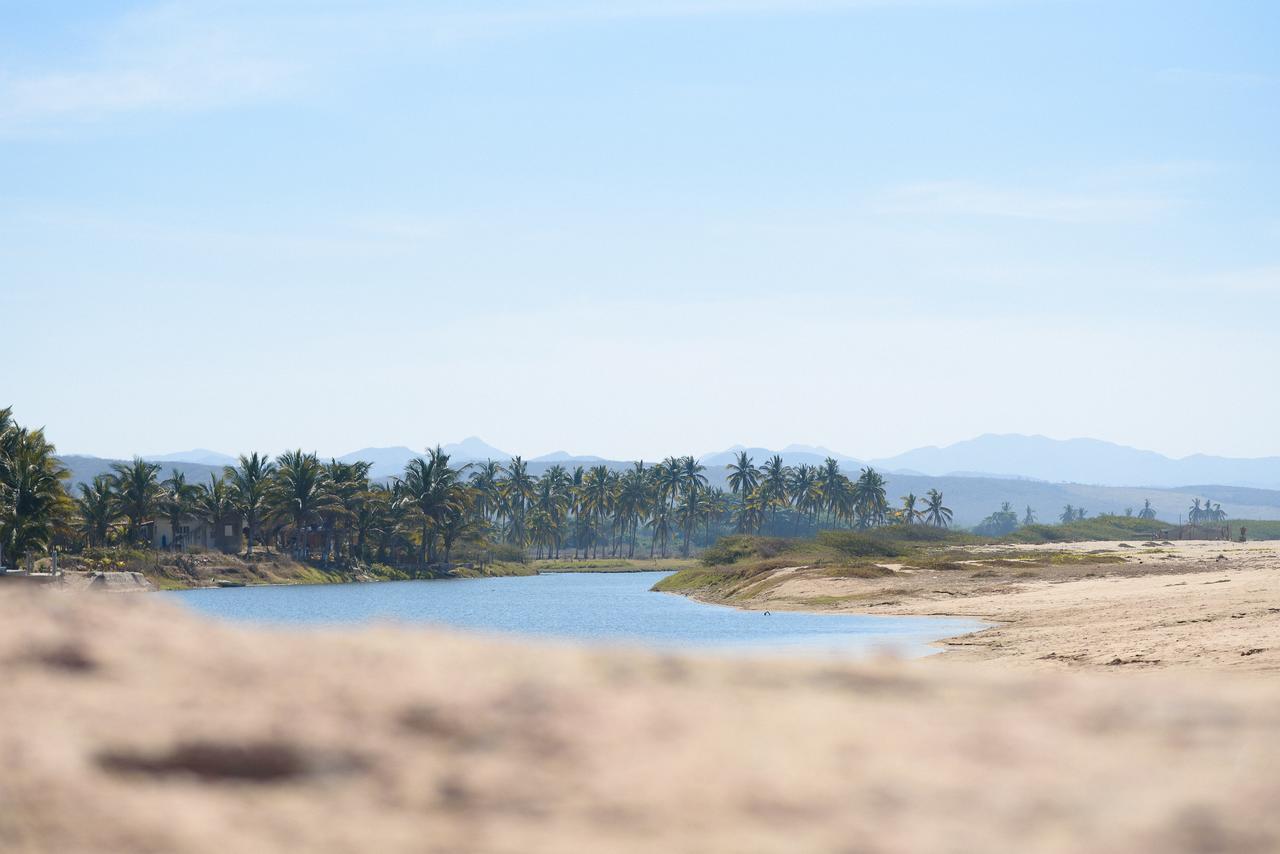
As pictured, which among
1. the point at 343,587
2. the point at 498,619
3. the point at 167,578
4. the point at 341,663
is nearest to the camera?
the point at 341,663

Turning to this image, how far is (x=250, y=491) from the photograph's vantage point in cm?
9688

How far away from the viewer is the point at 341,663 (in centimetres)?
563

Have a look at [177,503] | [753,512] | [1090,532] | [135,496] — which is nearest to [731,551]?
[177,503]

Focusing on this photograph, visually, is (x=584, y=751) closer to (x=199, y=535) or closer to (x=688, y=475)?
(x=199, y=535)

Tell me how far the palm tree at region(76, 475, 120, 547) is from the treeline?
0.31 feet

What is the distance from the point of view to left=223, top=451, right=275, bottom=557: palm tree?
9669 cm

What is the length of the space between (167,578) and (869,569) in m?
48.8

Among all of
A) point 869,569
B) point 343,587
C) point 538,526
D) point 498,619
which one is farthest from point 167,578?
point 538,526

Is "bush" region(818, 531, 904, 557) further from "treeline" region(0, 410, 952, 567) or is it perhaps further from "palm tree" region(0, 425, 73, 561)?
"palm tree" region(0, 425, 73, 561)

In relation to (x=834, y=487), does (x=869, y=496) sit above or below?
below

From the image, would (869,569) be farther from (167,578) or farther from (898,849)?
(898,849)

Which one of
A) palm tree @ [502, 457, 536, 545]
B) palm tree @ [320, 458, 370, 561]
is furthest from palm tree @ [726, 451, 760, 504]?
palm tree @ [320, 458, 370, 561]

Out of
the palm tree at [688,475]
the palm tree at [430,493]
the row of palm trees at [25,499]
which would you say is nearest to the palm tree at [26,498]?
the row of palm trees at [25,499]

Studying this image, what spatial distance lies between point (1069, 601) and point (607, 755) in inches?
1416
